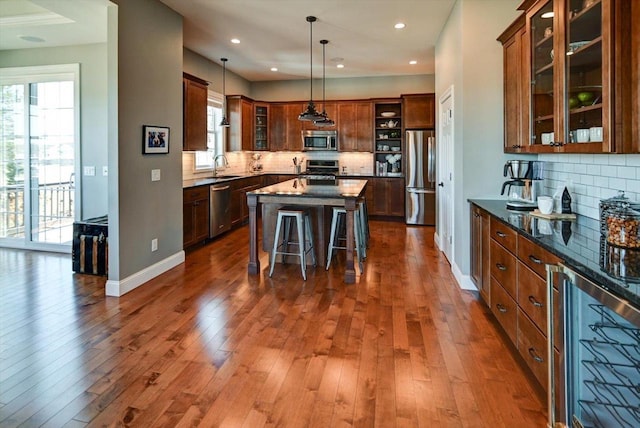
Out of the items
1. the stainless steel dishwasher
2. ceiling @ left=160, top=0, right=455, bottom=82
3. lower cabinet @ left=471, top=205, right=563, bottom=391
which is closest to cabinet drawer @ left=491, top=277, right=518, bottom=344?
lower cabinet @ left=471, top=205, right=563, bottom=391

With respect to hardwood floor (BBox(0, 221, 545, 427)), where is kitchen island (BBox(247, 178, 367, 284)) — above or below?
above

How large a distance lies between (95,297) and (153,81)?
2278 millimetres

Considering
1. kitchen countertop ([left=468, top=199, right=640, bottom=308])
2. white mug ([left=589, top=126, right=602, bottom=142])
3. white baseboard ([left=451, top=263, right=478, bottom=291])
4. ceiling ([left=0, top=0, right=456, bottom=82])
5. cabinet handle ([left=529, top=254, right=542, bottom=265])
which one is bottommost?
white baseboard ([left=451, top=263, right=478, bottom=291])

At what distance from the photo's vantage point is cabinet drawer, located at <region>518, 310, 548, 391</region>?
7.00 ft

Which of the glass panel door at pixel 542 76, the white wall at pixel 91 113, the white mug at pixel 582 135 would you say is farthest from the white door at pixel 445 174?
the white wall at pixel 91 113

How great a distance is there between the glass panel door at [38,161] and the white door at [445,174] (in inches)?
194

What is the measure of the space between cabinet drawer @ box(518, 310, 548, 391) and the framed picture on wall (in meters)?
3.73

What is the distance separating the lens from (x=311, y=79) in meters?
8.49

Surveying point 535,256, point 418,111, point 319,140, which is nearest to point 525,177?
point 535,256

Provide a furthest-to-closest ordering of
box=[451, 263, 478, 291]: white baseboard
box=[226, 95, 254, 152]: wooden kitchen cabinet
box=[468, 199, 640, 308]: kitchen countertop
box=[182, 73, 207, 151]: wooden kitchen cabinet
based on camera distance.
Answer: box=[226, 95, 254, 152]: wooden kitchen cabinet, box=[182, 73, 207, 151]: wooden kitchen cabinet, box=[451, 263, 478, 291]: white baseboard, box=[468, 199, 640, 308]: kitchen countertop

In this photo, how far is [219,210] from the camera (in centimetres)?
655

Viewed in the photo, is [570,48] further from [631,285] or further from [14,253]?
[14,253]

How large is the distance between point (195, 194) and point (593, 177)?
469cm

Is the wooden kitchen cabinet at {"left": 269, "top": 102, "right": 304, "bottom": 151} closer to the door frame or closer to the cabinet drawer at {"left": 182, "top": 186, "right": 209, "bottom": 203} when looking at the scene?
the cabinet drawer at {"left": 182, "top": 186, "right": 209, "bottom": 203}
